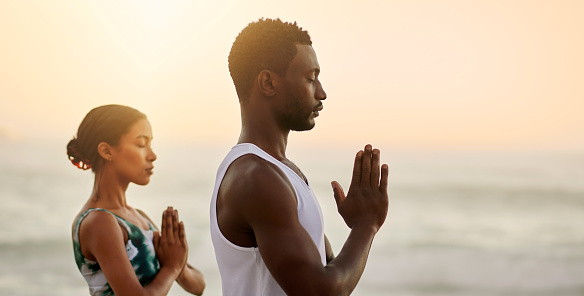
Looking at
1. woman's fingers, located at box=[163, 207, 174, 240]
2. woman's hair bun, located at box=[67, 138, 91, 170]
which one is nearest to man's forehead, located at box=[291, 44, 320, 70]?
woman's fingers, located at box=[163, 207, 174, 240]

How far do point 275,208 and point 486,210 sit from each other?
22.8 m

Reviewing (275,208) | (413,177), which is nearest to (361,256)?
(275,208)

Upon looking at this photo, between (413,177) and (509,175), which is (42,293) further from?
(509,175)

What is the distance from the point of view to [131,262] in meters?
3.00

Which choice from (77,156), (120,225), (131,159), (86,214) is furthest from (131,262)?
(77,156)

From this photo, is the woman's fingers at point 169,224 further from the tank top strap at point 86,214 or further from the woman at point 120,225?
the tank top strap at point 86,214

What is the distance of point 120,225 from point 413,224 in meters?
18.4

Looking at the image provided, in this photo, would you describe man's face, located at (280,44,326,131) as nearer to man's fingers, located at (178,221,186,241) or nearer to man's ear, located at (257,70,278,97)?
man's ear, located at (257,70,278,97)

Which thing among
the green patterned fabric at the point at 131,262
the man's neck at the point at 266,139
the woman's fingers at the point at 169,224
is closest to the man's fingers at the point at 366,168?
the man's neck at the point at 266,139

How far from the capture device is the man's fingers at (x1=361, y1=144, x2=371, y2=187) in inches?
83.0

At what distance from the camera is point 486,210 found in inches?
941

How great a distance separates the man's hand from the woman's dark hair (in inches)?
54.7

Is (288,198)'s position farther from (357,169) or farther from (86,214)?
(86,214)

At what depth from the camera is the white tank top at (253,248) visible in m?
2.08
